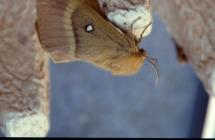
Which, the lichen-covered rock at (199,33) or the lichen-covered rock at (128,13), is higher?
the lichen-covered rock at (128,13)

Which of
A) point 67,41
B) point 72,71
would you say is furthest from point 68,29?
point 72,71

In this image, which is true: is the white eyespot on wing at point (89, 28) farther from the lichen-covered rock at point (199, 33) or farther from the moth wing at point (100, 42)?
the lichen-covered rock at point (199, 33)

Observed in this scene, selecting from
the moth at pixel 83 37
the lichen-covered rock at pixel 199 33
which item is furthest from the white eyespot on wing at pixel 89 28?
the lichen-covered rock at pixel 199 33

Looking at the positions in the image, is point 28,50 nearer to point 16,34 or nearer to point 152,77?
point 16,34

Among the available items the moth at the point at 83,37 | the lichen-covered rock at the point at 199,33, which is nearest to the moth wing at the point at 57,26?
the moth at the point at 83,37

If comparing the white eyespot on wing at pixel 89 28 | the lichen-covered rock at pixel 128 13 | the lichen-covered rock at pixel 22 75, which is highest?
the lichen-covered rock at pixel 128 13

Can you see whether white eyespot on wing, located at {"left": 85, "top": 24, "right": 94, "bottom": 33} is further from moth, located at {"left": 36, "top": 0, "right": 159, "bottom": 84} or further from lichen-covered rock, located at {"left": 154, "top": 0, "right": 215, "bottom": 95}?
lichen-covered rock, located at {"left": 154, "top": 0, "right": 215, "bottom": 95}

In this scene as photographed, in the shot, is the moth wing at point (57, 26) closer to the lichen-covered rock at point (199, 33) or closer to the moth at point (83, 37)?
the moth at point (83, 37)

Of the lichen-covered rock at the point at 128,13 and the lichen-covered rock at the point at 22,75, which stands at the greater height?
the lichen-covered rock at the point at 128,13
